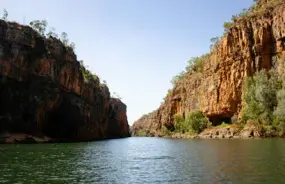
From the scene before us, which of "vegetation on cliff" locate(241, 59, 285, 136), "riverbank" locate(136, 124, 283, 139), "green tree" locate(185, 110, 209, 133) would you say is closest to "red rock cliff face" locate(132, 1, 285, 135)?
"green tree" locate(185, 110, 209, 133)

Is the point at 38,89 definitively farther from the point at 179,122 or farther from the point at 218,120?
the point at 179,122

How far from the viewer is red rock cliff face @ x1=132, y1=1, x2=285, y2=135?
99750 mm

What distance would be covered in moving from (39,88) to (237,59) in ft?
206

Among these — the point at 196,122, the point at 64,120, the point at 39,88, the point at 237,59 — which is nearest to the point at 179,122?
the point at 196,122

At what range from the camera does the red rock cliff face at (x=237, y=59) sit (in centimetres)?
9975

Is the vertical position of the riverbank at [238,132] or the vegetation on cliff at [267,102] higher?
the vegetation on cliff at [267,102]

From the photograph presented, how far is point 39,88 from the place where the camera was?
92.2 meters

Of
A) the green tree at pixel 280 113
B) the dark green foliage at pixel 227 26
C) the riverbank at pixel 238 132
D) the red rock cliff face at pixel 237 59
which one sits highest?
the dark green foliage at pixel 227 26

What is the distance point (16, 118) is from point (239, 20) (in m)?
78.7

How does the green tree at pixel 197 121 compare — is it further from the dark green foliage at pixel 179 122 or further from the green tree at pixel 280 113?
the green tree at pixel 280 113

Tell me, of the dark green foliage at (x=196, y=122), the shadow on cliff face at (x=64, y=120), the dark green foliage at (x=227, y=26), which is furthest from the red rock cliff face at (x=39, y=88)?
the dark green foliage at (x=227, y=26)

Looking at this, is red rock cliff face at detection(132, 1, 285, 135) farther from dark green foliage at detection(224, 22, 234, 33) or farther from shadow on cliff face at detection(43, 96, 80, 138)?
shadow on cliff face at detection(43, 96, 80, 138)

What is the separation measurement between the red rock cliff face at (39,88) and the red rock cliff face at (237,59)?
A: 153 ft

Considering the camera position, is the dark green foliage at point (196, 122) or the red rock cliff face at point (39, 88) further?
the dark green foliage at point (196, 122)
